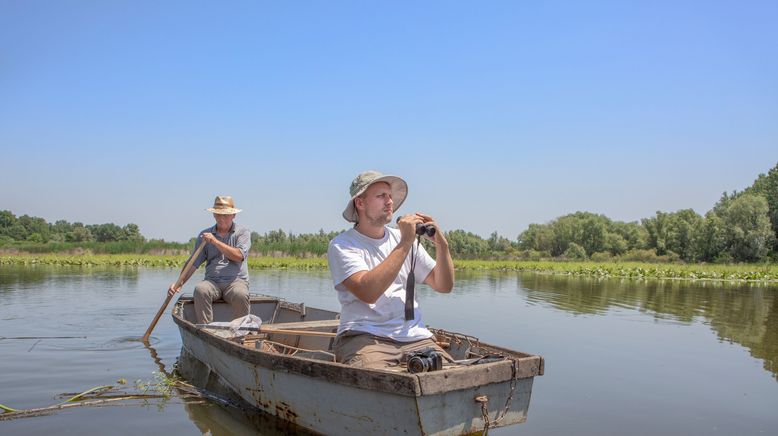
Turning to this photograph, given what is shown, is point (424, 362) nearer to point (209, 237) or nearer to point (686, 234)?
point (209, 237)

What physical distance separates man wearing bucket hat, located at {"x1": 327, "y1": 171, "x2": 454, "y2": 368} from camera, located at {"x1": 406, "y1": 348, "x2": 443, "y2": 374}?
25 cm

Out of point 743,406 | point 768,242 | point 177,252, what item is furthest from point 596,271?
point 743,406

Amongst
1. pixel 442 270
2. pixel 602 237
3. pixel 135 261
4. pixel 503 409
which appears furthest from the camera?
pixel 602 237

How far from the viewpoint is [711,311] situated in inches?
584

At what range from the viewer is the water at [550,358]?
5.50 meters

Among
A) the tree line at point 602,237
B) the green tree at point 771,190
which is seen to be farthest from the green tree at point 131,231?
the green tree at point 771,190

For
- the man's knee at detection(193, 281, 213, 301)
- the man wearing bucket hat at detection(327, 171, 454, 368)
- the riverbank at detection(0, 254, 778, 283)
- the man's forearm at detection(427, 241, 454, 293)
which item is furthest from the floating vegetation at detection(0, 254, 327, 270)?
the man wearing bucket hat at detection(327, 171, 454, 368)

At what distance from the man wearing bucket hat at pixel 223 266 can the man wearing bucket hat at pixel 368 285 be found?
3.49 metres

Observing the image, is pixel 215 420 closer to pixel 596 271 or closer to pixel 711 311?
pixel 711 311

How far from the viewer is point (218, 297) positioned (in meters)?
7.65

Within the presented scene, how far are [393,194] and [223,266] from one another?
3.85m

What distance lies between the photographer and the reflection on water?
35.2ft

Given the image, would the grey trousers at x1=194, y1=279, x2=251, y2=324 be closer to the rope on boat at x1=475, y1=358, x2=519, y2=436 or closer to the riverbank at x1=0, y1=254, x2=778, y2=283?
the rope on boat at x1=475, y1=358, x2=519, y2=436

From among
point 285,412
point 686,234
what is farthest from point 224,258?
point 686,234
